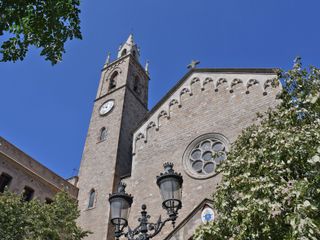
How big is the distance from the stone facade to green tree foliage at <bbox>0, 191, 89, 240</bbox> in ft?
12.0

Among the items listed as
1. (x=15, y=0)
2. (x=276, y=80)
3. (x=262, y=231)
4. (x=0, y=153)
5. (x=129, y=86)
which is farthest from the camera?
(x=129, y=86)

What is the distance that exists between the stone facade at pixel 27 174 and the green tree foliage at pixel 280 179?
12378 mm

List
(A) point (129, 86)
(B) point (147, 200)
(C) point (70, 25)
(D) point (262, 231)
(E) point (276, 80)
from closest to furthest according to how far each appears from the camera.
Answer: (C) point (70, 25)
(D) point (262, 231)
(E) point (276, 80)
(B) point (147, 200)
(A) point (129, 86)

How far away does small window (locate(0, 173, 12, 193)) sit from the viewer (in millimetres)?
19888

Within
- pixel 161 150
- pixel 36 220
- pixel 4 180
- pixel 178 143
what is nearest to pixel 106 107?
pixel 161 150

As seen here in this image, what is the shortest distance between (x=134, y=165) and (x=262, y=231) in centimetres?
1378

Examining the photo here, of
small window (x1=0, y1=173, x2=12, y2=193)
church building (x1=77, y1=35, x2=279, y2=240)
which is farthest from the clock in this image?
small window (x1=0, y1=173, x2=12, y2=193)

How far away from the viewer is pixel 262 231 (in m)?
7.71

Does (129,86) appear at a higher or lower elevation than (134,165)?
higher

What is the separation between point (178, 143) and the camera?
20062mm

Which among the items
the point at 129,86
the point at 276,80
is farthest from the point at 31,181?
the point at 276,80

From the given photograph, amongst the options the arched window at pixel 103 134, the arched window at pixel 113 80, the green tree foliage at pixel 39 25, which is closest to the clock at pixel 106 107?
the arched window at pixel 103 134

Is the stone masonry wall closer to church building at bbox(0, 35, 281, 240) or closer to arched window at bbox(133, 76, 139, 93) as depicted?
church building at bbox(0, 35, 281, 240)

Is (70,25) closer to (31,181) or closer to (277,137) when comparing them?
(277,137)
